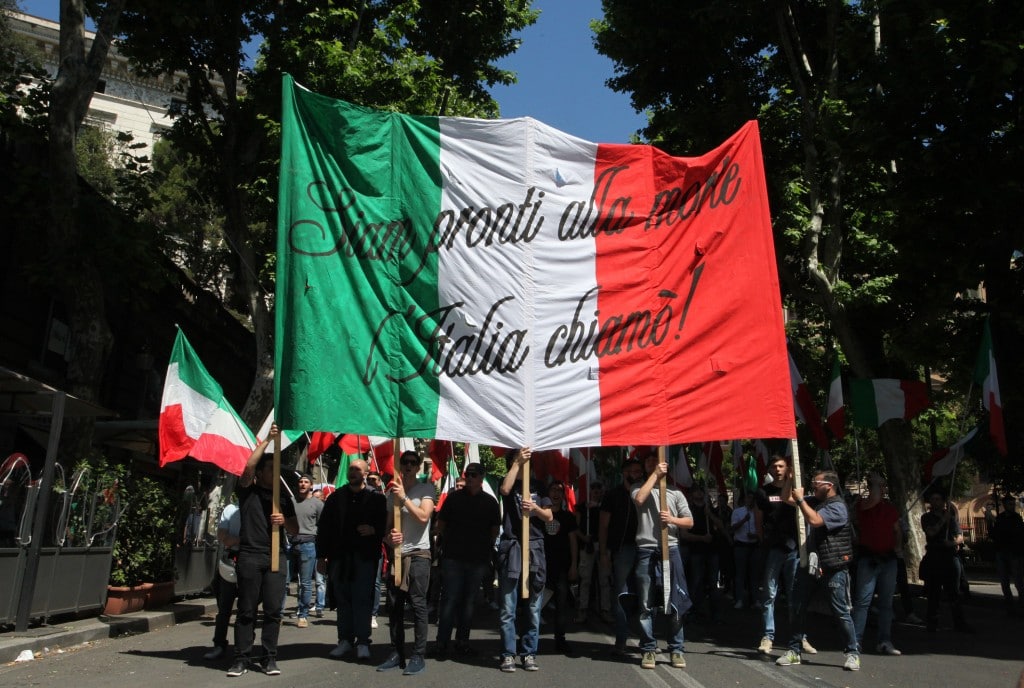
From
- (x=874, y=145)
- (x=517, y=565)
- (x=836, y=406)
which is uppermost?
(x=874, y=145)

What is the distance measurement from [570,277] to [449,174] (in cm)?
140

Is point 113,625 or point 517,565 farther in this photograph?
point 113,625

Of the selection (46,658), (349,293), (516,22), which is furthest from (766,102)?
(46,658)

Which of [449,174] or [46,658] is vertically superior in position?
[449,174]

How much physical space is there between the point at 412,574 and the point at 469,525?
0.67m

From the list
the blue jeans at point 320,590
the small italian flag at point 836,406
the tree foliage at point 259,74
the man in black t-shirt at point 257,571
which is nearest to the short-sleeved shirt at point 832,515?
the man in black t-shirt at point 257,571

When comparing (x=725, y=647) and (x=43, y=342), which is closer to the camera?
(x=725, y=647)

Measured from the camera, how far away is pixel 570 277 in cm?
877

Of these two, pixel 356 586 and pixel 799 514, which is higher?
pixel 799 514

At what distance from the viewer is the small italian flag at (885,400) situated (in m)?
16.0

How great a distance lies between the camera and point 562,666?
8.82 m

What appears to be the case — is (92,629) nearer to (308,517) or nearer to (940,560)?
(308,517)

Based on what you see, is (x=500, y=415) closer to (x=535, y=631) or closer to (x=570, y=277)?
(x=570, y=277)

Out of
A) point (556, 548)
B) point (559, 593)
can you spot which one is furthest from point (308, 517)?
point (559, 593)
